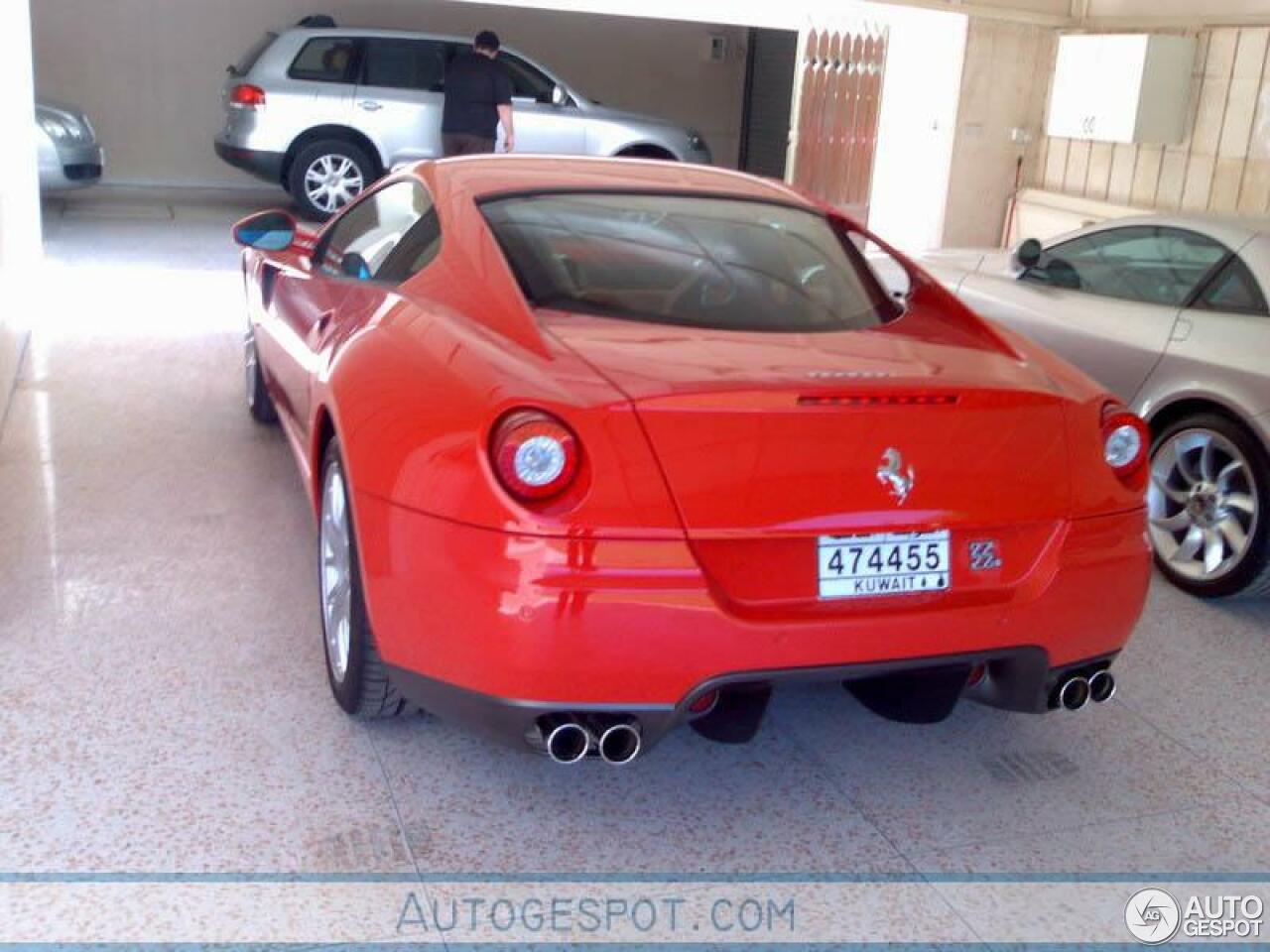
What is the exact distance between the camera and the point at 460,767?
122 inches

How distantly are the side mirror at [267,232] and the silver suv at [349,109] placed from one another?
7620 millimetres

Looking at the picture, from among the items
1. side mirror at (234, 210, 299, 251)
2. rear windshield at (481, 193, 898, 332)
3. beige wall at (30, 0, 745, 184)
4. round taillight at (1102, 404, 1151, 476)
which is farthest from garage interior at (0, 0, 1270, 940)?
beige wall at (30, 0, 745, 184)

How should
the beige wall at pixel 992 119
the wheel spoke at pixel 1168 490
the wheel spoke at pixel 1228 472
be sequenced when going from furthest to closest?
A: the beige wall at pixel 992 119
the wheel spoke at pixel 1168 490
the wheel spoke at pixel 1228 472

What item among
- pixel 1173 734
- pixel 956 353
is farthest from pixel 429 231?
pixel 1173 734

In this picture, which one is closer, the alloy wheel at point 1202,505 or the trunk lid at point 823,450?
the trunk lid at point 823,450

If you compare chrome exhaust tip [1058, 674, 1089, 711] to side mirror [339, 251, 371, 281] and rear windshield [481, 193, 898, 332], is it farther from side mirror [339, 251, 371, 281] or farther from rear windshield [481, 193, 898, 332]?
side mirror [339, 251, 371, 281]

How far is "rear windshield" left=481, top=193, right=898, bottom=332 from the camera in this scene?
10.8ft

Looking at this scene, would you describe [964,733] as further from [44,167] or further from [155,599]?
[44,167]

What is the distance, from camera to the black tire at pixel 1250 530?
4219mm

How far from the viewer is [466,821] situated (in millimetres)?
2885

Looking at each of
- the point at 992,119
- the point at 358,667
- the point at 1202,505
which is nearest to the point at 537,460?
the point at 358,667

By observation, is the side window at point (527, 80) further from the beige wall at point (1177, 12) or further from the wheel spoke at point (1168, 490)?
the wheel spoke at point (1168, 490)

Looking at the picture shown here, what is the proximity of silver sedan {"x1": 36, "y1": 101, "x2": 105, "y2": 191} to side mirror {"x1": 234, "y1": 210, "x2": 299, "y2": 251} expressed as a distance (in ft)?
24.2

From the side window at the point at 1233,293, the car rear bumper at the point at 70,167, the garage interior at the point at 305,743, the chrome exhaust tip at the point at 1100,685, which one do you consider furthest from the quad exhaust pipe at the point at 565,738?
the car rear bumper at the point at 70,167
